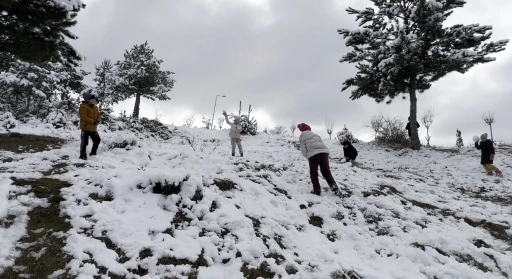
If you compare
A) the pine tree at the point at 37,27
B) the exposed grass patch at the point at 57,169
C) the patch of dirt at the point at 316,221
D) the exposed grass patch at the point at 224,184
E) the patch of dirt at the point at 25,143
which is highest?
the pine tree at the point at 37,27

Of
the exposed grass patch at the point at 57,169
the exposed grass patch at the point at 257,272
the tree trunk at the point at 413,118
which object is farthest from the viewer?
the tree trunk at the point at 413,118

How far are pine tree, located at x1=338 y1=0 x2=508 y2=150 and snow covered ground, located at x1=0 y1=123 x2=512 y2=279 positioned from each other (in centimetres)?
752

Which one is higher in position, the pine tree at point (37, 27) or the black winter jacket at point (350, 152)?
the pine tree at point (37, 27)

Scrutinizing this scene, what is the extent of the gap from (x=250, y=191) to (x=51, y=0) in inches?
263

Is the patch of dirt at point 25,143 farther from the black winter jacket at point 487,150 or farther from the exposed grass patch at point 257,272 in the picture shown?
the black winter jacket at point 487,150

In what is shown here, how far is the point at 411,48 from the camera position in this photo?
13648 millimetres

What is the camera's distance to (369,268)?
450cm

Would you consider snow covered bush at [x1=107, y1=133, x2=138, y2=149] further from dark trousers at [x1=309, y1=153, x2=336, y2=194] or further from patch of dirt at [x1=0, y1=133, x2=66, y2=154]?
dark trousers at [x1=309, y1=153, x2=336, y2=194]

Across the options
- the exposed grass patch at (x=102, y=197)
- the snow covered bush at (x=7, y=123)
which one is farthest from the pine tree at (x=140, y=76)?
the exposed grass patch at (x=102, y=197)

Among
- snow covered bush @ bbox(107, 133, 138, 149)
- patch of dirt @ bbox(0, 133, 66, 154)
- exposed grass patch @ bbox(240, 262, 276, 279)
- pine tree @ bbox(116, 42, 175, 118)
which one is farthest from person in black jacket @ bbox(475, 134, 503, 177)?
pine tree @ bbox(116, 42, 175, 118)

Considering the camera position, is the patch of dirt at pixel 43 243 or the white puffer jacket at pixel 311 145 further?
the white puffer jacket at pixel 311 145

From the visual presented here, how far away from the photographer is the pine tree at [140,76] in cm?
2539

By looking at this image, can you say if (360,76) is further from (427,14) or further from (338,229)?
(338,229)

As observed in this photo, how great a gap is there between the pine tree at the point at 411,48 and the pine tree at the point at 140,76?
1685 centimetres
